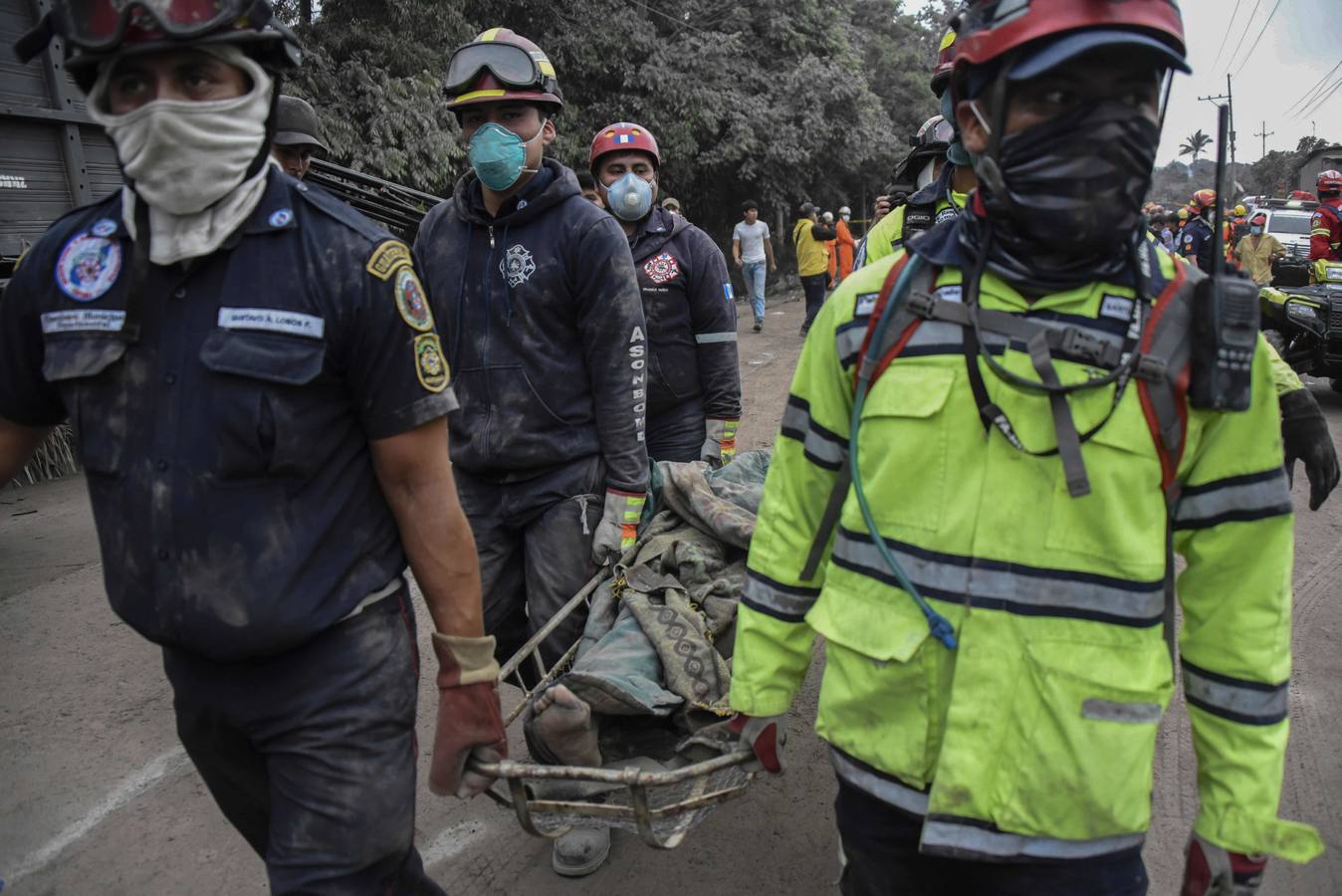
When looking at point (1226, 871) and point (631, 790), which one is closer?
point (1226, 871)

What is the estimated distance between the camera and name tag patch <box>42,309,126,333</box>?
186 centimetres

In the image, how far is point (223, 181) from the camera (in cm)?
185

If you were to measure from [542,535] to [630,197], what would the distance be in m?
1.94

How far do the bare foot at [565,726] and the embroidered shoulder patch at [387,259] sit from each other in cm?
111

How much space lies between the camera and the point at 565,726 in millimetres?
2471

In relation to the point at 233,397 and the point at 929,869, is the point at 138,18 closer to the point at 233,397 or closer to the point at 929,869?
the point at 233,397

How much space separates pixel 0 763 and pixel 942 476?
3.93m

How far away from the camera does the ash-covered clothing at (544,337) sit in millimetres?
3199

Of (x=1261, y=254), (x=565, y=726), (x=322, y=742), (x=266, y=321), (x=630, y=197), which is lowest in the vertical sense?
(x=565, y=726)

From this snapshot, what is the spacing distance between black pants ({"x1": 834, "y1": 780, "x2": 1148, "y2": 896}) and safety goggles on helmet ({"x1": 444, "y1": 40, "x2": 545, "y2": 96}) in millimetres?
2380

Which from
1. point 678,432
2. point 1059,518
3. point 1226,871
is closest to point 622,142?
point 678,432

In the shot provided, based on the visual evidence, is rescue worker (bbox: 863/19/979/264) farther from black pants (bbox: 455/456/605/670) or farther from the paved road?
the paved road

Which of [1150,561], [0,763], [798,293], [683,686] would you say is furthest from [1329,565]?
[798,293]

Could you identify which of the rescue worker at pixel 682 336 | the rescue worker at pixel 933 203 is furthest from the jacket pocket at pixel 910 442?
the rescue worker at pixel 682 336
